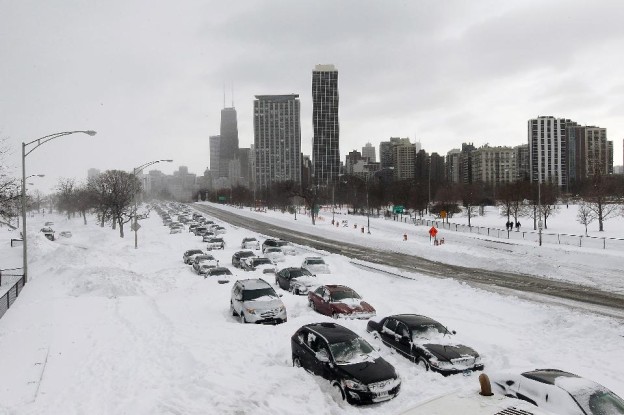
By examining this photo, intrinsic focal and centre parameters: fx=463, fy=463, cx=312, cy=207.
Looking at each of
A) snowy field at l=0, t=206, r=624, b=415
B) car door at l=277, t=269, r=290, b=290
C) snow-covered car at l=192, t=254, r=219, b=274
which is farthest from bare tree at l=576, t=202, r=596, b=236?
snow-covered car at l=192, t=254, r=219, b=274

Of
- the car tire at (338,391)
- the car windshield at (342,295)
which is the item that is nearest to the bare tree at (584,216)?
the car windshield at (342,295)

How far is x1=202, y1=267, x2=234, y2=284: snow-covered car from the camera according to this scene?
1077 inches

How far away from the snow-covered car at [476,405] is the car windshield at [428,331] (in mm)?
7279

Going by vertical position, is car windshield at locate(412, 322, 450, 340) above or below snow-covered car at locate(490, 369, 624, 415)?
below

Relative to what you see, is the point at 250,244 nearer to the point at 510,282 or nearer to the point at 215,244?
the point at 215,244

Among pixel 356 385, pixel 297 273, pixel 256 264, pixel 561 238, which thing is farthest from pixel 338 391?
pixel 561 238

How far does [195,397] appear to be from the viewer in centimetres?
1034

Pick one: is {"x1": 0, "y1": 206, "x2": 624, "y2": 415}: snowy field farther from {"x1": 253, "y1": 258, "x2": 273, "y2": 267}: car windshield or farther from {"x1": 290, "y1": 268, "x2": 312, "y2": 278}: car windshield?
{"x1": 253, "y1": 258, "x2": 273, "y2": 267}: car windshield

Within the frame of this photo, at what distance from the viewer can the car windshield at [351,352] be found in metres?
11.3

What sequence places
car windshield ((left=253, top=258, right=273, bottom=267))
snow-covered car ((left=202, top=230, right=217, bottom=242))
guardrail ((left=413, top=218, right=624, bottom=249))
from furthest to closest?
1. snow-covered car ((left=202, top=230, right=217, bottom=242))
2. guardrail ((left=413, top=218, right=624, bottom=249))
3. car windshield ((left=253, top=258, right=273, bottom=267))

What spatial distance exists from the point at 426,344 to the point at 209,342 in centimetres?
668

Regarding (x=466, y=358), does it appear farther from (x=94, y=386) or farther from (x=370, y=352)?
(x=94, y=386)

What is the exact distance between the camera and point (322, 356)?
11.6 meters

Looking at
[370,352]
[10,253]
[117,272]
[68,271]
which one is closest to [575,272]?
[370,352]
